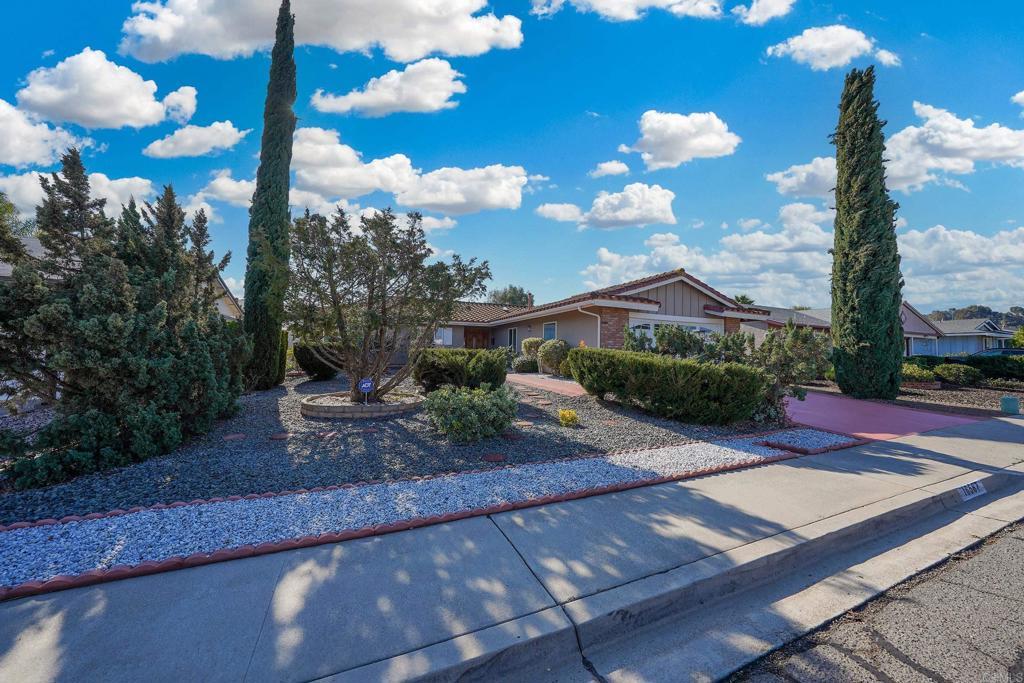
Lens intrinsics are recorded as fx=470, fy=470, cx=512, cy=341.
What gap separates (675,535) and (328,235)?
21.4 ft

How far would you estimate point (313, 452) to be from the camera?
18.1 feet

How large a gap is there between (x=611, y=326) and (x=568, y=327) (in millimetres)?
2459

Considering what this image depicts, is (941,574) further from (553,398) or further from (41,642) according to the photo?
(553,398)

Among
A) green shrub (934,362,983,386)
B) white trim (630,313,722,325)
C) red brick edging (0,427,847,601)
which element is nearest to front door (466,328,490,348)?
white trim (630,313,722,325)

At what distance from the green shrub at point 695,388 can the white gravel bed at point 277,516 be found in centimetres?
222

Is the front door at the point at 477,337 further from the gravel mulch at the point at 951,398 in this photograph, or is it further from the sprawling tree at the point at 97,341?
the sprawling tree at the point at 97,341

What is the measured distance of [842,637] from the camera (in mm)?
2568

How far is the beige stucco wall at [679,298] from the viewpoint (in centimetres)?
1695

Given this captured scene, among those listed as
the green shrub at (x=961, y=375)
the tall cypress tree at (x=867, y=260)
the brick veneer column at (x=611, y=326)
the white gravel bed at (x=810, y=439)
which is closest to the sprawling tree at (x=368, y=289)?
the white gravel bed at (x=810, y=439)

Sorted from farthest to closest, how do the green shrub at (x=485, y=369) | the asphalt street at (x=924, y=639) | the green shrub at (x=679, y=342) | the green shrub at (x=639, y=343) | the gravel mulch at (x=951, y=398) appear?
the green shrub at (x=639, y=343)
the gravel mulch at (x=951, y=398)
the green shrub at (x=485, y=369)
the green shrub at (x=679, y=342)
the asphalt street at (x=924, y=639)

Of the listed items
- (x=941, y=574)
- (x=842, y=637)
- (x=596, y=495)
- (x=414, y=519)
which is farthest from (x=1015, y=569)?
(x=414, y=519)

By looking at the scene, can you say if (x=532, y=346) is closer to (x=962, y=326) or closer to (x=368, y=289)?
(x=368, y=289)

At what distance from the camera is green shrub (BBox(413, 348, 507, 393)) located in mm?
9375

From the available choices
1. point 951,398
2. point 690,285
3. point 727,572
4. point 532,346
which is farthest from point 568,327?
point 727,572
